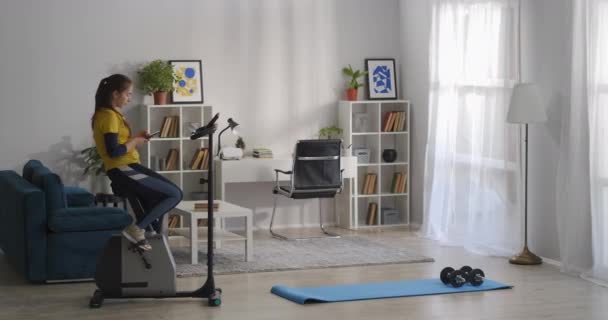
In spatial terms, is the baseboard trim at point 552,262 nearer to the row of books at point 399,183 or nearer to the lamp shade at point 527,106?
the lamp shade at point 527,106

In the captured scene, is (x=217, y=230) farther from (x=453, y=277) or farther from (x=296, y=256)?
(x=453, y=277)

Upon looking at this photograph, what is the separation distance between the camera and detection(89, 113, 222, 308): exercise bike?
19.5 feet

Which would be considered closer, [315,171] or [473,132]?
[473,132]

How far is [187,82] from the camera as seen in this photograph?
29.5 feet

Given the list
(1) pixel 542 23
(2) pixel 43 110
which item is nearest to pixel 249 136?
(2) pixel 43 110

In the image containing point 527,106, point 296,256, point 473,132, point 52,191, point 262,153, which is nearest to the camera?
point 52,191

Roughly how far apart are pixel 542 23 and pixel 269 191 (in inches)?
128

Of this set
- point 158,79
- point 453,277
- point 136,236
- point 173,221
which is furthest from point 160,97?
point 453,277

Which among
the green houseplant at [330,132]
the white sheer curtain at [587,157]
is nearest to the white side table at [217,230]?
the green houseplant at [330,132]

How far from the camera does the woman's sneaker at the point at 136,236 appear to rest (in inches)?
232

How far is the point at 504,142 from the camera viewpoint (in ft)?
25.4

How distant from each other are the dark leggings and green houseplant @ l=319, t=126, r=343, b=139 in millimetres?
3550

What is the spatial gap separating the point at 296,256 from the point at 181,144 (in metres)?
1.76

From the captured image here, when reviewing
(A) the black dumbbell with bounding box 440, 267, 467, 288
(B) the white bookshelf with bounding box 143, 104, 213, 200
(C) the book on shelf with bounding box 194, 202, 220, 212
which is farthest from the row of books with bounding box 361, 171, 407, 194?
(A) the black dumbbell with bounding box 440, 267, 467, 288
